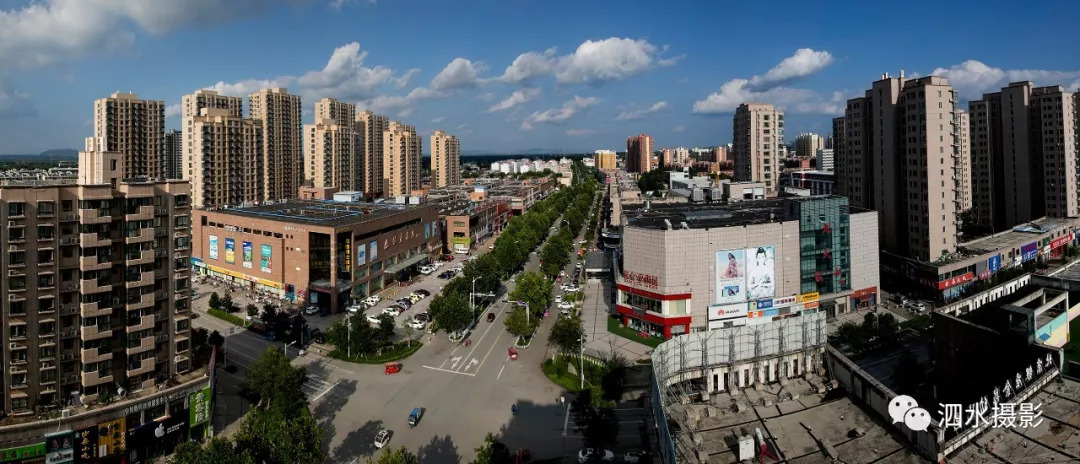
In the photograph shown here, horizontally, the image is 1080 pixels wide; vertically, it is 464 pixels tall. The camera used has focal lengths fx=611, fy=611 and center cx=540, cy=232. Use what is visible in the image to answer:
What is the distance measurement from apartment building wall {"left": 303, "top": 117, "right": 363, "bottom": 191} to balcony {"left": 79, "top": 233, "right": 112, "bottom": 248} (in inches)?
1907

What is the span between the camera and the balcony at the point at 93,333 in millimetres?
17422

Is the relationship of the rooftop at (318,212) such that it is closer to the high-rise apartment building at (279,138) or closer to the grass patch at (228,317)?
the grass patch at (228,317)

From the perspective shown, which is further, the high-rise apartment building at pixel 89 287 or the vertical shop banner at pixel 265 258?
the vertical shop banner at pixel 265 258

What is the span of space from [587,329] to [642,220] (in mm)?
7380

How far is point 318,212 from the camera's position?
4116 centimetres

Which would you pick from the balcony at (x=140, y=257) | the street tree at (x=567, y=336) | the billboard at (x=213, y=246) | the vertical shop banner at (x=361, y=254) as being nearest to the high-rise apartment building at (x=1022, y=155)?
the street tree at (x=567, y=336)

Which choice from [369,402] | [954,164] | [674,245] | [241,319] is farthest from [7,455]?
[954,164]

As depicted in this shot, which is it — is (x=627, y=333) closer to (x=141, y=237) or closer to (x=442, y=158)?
(x=141, y=237)

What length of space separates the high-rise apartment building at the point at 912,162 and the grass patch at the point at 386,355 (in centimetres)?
3042

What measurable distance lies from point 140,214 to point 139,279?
1967 millimetres

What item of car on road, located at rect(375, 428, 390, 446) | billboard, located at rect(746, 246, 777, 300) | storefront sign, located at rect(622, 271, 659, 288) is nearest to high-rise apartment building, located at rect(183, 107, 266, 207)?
storefront sign, located at rect(622, 271, 659, 288)

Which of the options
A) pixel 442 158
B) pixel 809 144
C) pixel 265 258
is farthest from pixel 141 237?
pixel 809 144

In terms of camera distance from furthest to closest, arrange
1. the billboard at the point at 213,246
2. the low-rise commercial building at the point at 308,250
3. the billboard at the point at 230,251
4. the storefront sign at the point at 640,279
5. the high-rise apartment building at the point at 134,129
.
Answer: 1. the high-rise apartment building at the point at 134,129
2. the billboard at the point at 213,246
3. the billboard at the point at 230,251
4. the low-rise commercial building at the point at 308,250
5. the storefront sign at the point at 640,279

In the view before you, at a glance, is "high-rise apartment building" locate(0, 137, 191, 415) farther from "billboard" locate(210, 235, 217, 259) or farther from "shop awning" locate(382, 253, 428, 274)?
"billboard" locate(210, 235, 217, 259)
